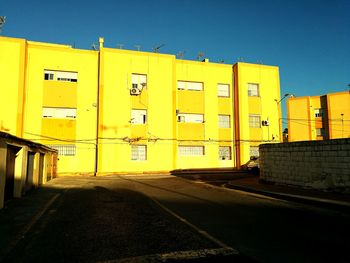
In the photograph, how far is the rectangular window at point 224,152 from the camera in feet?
118

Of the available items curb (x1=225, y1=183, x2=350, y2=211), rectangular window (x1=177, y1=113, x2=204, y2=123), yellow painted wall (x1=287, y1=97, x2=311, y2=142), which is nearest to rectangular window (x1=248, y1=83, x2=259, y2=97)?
rectangular window (x1=177, y1=113, x2=204, y2=123)

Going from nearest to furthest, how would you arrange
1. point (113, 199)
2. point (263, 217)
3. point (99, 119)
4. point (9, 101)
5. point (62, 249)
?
point (62, 249), point (263, 217), point (113, 199), point (9, 101), point (99, 119)

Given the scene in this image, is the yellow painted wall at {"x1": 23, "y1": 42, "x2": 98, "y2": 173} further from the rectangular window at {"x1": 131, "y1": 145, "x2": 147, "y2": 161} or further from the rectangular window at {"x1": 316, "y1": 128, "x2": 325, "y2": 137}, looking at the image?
the rectangular window at {"x1": 316, "y1": 128, "x2": 325, "y2": 137}

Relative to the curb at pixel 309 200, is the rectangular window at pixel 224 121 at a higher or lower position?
higher

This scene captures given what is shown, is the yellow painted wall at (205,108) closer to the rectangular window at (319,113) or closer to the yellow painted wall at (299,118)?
the yellow painted wall at (299,118)

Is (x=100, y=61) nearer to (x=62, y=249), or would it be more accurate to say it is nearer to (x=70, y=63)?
(x=70, y=63)

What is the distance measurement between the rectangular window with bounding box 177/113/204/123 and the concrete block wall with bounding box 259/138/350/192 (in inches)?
643

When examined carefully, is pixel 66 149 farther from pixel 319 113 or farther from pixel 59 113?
pixel 319 113

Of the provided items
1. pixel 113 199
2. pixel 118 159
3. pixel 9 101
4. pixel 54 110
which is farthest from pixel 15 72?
pixel 113 199

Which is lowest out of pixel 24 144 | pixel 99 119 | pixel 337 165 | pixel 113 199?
pixel 113 199

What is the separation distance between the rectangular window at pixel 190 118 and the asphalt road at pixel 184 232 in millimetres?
23762

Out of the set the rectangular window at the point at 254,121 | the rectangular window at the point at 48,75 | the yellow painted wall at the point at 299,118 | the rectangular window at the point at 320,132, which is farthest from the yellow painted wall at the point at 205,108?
the rectangular window at the point at 320,132

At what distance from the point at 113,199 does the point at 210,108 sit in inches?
964

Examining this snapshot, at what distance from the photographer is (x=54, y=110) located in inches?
1201
